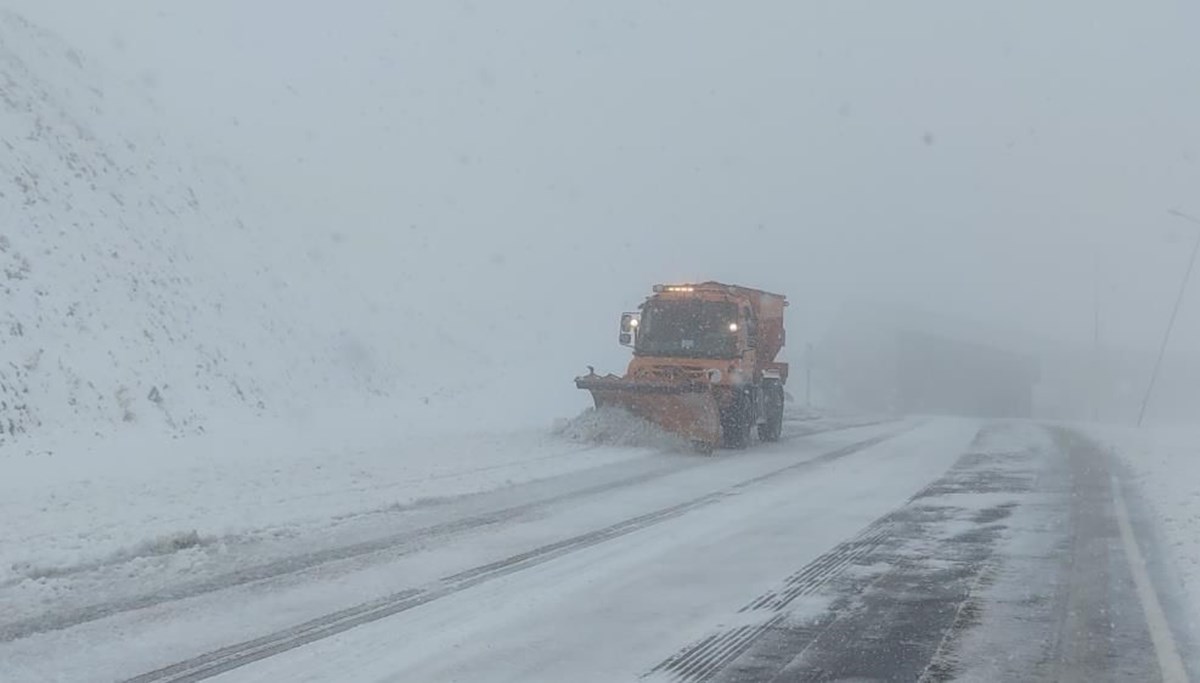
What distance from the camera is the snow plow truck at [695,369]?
20.2 meters

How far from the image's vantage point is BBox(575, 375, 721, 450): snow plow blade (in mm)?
20062

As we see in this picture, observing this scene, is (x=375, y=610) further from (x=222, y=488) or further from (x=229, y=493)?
(x=222, y=488)

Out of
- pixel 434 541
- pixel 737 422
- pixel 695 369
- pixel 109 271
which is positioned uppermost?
pixel 109 271

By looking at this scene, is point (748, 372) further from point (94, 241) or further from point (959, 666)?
point (959, 666)

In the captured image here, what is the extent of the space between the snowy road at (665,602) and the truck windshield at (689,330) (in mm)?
7990

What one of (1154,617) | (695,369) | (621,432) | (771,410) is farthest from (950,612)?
(771,410)

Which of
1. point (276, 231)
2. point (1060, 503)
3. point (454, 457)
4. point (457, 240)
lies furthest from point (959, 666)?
point (457, 240)

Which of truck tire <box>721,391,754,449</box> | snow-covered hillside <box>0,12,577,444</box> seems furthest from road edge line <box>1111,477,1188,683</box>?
snow-covered hillside <box>0,12,577,444</box>

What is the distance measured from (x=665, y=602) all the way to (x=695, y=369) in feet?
44.0

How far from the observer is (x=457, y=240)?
136ft

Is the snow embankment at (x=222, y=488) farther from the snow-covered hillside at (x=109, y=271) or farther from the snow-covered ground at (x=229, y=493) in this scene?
the snow-covered hillside at (x=109, y=271)

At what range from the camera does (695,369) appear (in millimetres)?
20953

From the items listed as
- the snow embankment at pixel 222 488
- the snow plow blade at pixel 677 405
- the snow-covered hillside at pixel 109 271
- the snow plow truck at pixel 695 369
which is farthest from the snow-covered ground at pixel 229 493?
the snow-covered hillside at pixel 109 271

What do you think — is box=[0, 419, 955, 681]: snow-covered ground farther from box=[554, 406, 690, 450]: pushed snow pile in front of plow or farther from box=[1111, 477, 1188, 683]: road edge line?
box=[1111, 477, 1188, 683]: road edge line
